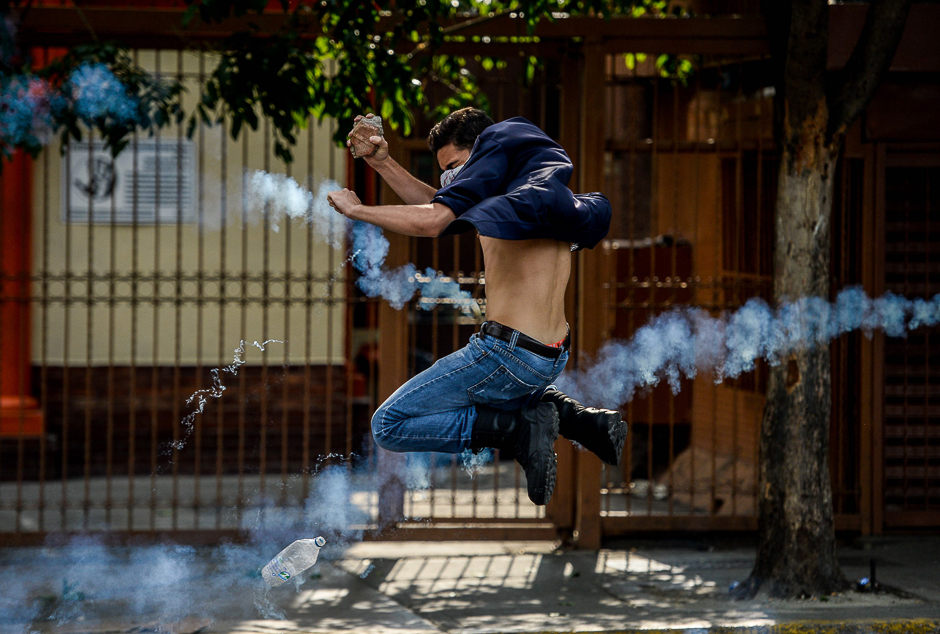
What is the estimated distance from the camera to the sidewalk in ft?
18.0

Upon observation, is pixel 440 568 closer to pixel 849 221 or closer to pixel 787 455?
pixel 787 455

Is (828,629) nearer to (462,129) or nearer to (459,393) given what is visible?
(459,393)

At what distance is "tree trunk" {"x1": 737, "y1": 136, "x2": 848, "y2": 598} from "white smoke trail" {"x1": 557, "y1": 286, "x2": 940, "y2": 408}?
727 mm

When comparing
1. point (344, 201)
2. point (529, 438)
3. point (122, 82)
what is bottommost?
point (529, 438)

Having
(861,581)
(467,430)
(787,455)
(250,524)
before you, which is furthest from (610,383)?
(467,430)

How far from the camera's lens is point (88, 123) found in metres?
6.12

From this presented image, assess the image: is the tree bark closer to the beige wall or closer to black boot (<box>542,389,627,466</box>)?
black boot (<box>542,389,627,466</box>)

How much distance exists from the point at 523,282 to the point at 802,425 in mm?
2825

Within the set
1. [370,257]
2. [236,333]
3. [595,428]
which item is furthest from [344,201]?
[236,333]

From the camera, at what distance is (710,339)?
7.53 m

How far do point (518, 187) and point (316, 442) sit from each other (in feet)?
22.1

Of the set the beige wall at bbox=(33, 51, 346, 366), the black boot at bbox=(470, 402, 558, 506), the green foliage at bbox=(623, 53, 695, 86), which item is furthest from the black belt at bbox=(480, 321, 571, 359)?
the beige wall at bbox=(33, 51, 346, 366)

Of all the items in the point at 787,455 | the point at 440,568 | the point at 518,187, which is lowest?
the point at 440,568

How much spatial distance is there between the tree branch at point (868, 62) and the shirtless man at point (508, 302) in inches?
105
